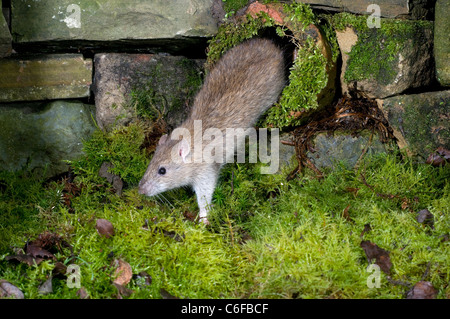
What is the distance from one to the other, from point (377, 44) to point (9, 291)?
4012 mm

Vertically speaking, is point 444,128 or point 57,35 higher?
point 57,35

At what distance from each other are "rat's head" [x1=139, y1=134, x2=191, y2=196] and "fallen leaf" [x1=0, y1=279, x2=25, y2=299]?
5.35 feet

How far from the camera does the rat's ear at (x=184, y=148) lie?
4.51 metres

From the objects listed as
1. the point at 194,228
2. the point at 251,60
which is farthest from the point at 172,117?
the point at 194,228

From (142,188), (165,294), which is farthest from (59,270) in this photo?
(142,188)

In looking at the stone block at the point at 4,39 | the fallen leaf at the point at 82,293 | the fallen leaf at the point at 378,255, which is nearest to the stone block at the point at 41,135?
the stone block at the point at 4,39

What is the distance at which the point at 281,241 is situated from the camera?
3.51m

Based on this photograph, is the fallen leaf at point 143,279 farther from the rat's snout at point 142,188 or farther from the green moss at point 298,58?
the green moss at point 298,58

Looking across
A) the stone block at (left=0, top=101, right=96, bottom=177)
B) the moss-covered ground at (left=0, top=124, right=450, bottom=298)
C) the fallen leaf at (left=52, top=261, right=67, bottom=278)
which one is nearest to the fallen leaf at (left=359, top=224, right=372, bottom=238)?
the moss-covered ground at (left=0, top=124, right=450, bottom=298)

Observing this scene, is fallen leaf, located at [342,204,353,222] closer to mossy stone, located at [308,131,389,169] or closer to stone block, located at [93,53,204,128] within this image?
mossy stone, located at [308,131,389,169]

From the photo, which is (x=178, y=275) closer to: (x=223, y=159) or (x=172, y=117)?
(x=223, y=159)

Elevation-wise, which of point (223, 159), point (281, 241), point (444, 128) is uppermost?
point (444, 128)

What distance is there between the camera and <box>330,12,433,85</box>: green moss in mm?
4688

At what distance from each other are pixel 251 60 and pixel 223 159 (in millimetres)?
1087
